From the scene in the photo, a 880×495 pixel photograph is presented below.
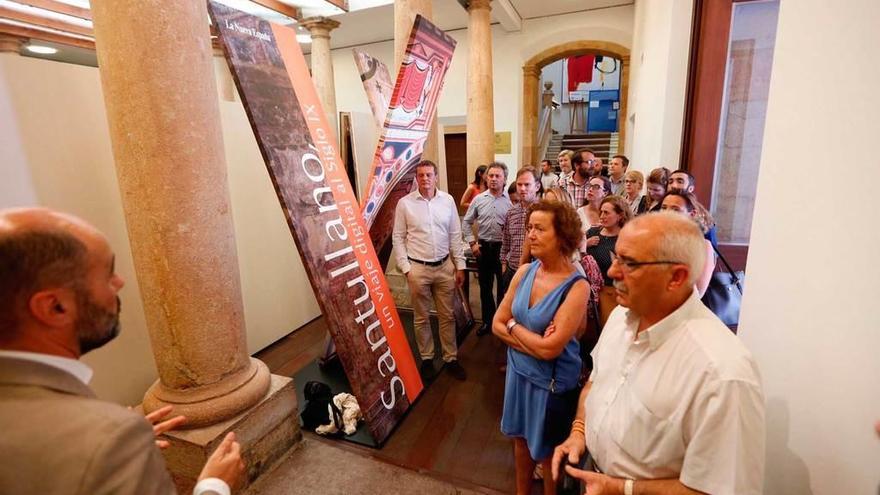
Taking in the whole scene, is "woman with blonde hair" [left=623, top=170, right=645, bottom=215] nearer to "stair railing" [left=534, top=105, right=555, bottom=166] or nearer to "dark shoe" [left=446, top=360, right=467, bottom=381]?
"dark shoe" [left=446, top=360, right=467, bottom=381]

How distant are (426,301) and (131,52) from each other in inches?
96.4

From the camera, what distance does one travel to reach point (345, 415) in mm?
2824

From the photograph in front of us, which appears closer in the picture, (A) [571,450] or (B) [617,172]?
(A) [571,450]

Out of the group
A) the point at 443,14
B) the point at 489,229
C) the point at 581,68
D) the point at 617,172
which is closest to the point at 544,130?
the point at 581,68

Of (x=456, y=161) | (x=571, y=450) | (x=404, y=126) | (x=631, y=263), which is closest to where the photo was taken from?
(x=631, y=263)

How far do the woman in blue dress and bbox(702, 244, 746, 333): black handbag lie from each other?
86cm

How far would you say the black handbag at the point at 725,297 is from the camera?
2195 millimetres

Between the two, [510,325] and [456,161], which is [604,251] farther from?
[456,161]

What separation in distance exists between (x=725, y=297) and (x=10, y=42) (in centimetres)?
961

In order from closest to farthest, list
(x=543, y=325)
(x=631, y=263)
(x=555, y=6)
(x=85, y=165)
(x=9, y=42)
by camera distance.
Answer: (x=631, y=263)
(x=543, y=325)
(x=85, y=165)
(x=9, y=42)
(x=555, y=6)

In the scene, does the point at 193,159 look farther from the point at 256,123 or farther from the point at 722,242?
the point at 722,242

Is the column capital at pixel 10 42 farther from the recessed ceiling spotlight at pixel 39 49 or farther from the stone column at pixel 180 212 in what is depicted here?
the stone column at pixel 180 212

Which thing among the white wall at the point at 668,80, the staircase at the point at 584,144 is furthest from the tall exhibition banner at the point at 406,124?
the staircase at the point at 584,144

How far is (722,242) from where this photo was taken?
3551mm
